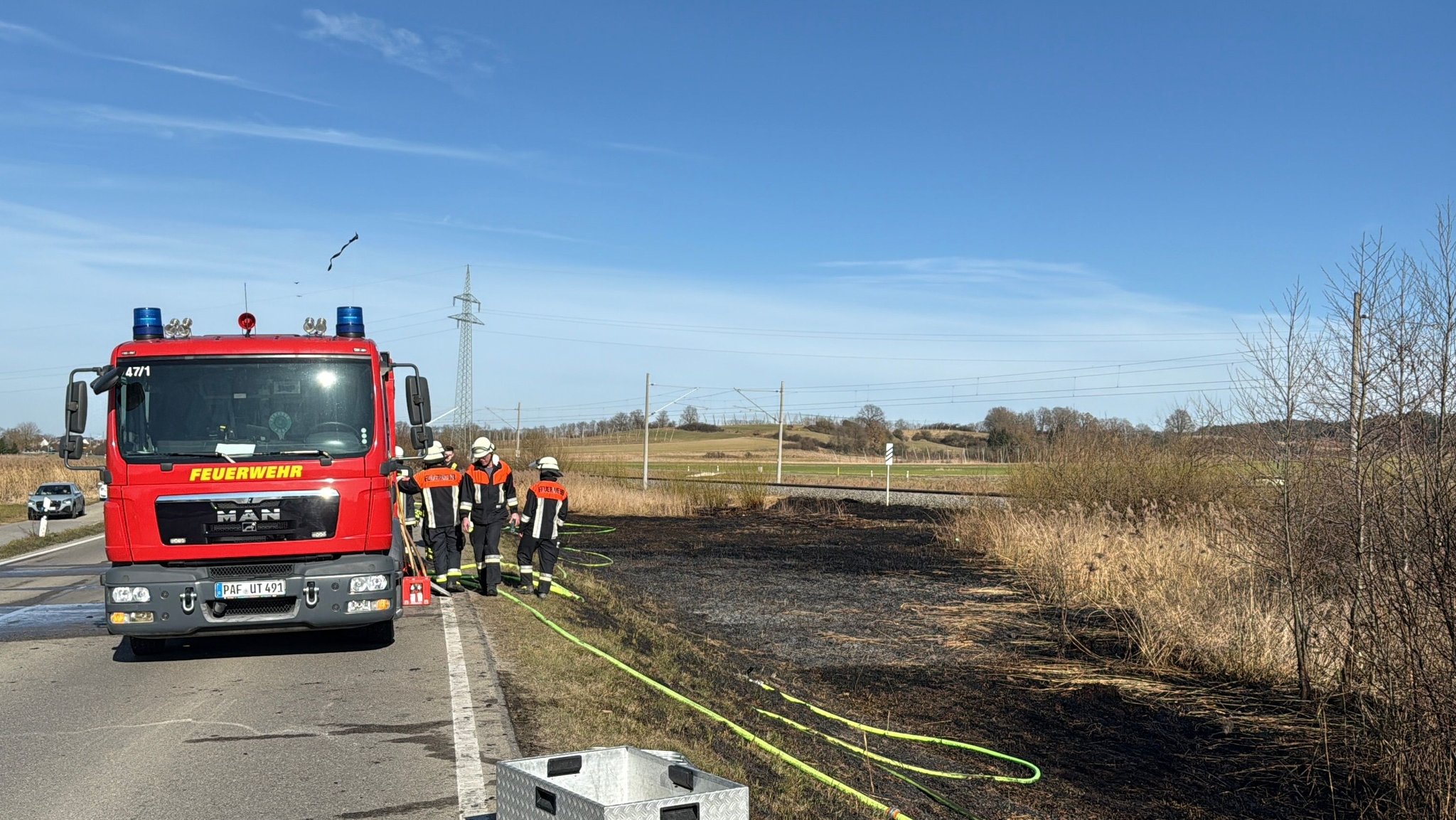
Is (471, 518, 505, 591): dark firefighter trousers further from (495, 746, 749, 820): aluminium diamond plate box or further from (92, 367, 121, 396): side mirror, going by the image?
(495, 746, 749, 820): aluminium diamond plate box

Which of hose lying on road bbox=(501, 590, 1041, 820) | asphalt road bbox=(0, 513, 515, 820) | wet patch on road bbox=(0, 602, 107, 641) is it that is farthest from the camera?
wet patch on road bbox=(0, 602, 107, 641)

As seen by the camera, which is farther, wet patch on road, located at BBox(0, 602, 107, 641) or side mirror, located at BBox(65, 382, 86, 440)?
wet patch on road, located at BBox(0, 602, 107, 641)

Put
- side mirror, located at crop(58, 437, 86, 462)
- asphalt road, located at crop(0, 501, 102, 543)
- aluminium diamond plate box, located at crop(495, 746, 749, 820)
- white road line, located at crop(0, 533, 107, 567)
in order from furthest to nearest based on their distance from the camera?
asphalt road, located at crop(0, 501, 102, 543), white road line, located at crop(0, 533, 107, 567), side mirror, located at crop(58, 437, 86, 462), aluminium diamond plate box, located at crop(495, 746, 749, 820)

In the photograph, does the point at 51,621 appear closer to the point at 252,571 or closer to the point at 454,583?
the point at 454,583

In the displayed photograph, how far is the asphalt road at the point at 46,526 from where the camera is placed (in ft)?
92.9

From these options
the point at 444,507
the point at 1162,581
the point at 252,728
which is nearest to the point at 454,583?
the point at 444,507

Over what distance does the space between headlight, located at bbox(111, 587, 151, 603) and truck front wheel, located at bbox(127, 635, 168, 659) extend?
1.33 m

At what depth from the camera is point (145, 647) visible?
985cm

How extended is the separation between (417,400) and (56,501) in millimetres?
33543

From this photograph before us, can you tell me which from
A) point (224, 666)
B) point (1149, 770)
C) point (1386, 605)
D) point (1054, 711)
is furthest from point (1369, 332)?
point (224, 666)

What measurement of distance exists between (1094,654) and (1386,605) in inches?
221

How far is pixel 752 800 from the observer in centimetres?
593

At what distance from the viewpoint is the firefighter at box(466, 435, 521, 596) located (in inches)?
503

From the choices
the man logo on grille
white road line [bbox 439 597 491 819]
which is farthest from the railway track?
the man logo on grille
